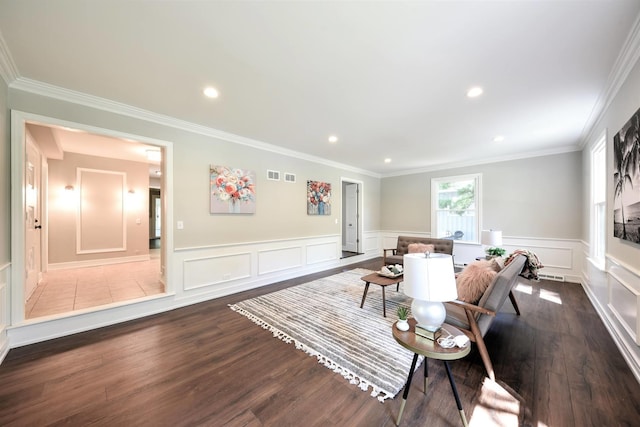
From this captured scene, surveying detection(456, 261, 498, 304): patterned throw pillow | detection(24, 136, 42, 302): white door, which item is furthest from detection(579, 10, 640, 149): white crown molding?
detection(24, 136, 42, 302): white door

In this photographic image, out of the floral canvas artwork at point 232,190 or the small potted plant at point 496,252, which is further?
the small potted plant at point 496,252

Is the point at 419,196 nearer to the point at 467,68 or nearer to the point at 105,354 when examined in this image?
the point at 467,68

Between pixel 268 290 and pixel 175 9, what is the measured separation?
3.74m

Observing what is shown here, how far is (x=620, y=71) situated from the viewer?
2.17 m

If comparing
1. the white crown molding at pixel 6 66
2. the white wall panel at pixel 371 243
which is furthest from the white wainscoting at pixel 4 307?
the white wall panel at pixel 371 243

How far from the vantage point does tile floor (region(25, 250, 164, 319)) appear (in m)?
3.18

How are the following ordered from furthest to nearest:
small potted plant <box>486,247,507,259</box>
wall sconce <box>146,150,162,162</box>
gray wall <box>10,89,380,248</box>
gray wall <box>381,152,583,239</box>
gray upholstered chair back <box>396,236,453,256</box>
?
1. wall sconce <box>146,150,162,162</box>
2. gray upholstered chair back <box>396,236,453,256</box>
3. gray wall <box>381,152,583,239</box>
4. small potted plant <box>486,247,507,259</box>
5. gray wall <box>10,89,380,248</box>

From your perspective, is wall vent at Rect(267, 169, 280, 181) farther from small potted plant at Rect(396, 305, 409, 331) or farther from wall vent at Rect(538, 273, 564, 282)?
wall vent at Rect(538, 273, 564, 282)

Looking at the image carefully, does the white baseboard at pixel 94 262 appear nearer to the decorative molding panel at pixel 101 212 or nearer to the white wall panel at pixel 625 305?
the decorative molding panel at pixel 101 212

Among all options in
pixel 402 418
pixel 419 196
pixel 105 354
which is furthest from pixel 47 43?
pixel 419 196

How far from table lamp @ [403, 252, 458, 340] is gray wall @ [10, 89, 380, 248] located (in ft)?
10.7

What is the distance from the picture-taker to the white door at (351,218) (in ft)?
23.5

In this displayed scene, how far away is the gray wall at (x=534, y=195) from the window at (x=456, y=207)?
16cm

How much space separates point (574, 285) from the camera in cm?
437
